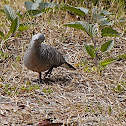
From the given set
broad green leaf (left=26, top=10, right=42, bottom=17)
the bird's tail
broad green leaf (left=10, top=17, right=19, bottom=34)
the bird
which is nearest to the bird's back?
the bird

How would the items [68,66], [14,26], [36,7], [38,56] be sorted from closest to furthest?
[38,56] < [68,66] < [14,26] < [36,7]

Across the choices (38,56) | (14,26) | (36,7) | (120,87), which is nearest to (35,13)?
(36,7)

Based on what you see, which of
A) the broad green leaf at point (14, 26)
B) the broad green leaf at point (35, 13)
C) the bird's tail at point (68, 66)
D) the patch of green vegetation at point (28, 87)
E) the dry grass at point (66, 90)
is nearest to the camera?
the dry grass at point (66, 90)

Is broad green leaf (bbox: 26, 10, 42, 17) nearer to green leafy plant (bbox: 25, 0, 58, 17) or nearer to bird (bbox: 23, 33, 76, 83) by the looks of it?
green leafy plant (bbox: 25, 0, 58, 17)

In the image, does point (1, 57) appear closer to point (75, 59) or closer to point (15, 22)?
point (15, 22)

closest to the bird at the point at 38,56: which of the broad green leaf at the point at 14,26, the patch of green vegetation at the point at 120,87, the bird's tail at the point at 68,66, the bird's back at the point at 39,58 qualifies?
the bird's back at the point at 39,58

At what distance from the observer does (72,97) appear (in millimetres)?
3748

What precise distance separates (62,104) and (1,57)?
167cm

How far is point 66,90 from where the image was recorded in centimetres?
394

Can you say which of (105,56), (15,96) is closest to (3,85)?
(15,96)

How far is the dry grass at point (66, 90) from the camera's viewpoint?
323 cm

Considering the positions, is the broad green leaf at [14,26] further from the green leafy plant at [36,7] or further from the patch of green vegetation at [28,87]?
the patch of green vegetation at [28,87]

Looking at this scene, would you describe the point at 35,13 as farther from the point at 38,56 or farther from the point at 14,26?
the point at 38,56

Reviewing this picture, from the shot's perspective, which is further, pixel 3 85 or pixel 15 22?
pixel 15 22
